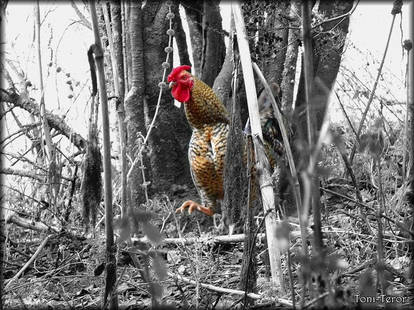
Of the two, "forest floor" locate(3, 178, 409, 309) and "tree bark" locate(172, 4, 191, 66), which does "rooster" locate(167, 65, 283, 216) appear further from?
"tree bark" locate(172, 4, 191, 66)

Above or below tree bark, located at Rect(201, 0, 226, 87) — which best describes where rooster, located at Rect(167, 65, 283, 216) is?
below

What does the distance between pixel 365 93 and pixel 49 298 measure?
2634 mm

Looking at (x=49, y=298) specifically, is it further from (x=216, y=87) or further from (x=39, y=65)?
(x=216, y=87)

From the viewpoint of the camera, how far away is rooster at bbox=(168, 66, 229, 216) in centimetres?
392

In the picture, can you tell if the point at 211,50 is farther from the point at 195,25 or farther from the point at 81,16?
the point at 81,16

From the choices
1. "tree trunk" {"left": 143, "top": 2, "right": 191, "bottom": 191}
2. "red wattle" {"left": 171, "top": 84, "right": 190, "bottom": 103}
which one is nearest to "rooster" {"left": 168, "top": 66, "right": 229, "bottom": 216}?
"red wattle" {"left": 171, "top": 84, "right": 190, "bottom": 103}

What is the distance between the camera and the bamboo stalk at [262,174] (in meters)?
1.86

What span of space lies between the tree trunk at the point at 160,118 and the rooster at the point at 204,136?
40 cm

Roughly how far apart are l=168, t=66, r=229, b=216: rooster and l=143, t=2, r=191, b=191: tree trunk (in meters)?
0.40

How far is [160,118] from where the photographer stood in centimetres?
475

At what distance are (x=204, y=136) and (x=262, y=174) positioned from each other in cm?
217

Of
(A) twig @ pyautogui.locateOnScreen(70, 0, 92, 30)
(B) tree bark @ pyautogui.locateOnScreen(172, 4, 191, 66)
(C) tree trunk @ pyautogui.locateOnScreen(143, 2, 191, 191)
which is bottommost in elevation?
(C) tree trunk @ pyautogui.locateOnScreen(143, 2, 191, 191)

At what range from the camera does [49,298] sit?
253 cm

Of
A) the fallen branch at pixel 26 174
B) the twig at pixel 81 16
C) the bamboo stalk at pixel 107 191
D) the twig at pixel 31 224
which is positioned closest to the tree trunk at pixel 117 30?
the fallen branch at pixel 26 174
